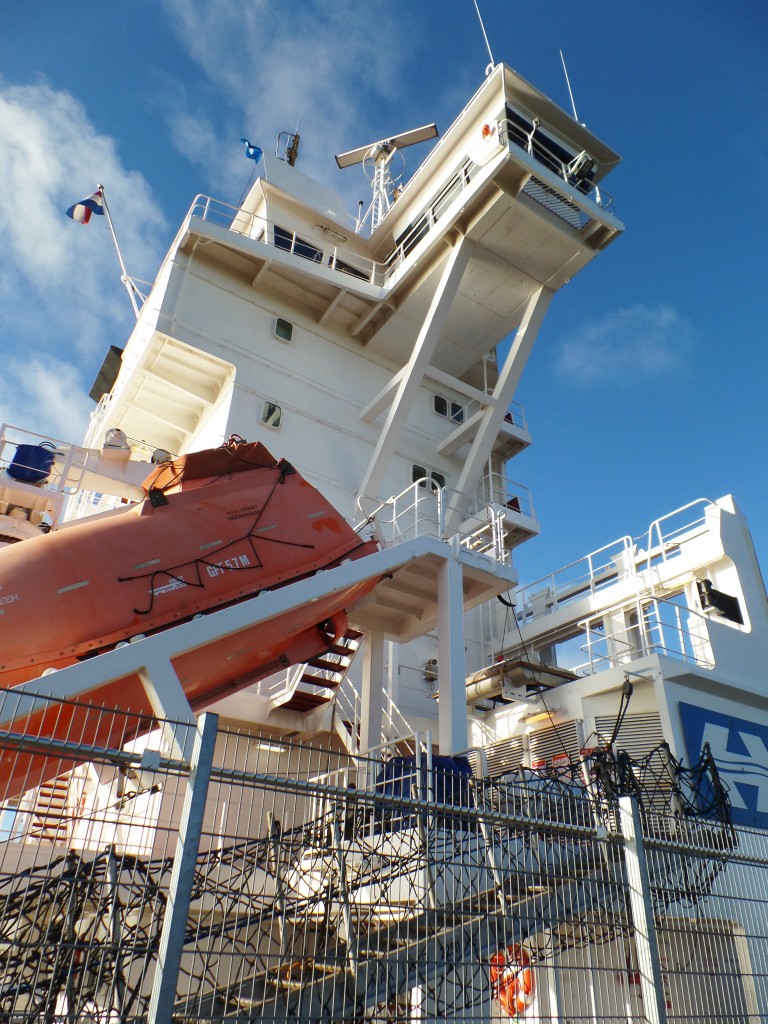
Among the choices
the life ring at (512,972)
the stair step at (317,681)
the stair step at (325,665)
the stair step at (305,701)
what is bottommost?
A: the life ring at (512,972)

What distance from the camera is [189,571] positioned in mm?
8875

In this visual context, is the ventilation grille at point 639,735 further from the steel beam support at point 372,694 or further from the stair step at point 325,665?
the stair step at point 325,665

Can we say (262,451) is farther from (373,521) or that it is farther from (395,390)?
(395,390)

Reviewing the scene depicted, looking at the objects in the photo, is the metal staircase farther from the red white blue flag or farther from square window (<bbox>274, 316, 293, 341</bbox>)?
the red white blue flag

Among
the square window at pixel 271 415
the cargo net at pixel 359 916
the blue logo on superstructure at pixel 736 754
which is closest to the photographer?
the cargo net at pixel 359 916

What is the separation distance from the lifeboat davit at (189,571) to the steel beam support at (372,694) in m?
1.68

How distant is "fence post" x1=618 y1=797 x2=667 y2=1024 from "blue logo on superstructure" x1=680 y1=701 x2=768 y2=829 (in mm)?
6620

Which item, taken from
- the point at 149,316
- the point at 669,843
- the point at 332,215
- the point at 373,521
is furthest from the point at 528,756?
the point at 332,215

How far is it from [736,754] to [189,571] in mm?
8681

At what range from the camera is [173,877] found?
3.64 meters

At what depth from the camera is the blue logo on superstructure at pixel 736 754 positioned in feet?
36.3

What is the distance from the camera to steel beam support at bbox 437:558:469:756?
31.8 ft

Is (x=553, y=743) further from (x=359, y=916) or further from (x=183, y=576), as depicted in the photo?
(x=359, y=916)

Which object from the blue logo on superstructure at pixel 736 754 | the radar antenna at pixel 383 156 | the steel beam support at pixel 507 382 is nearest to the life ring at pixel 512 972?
the blue logo on superstructure at pixel 736 754
